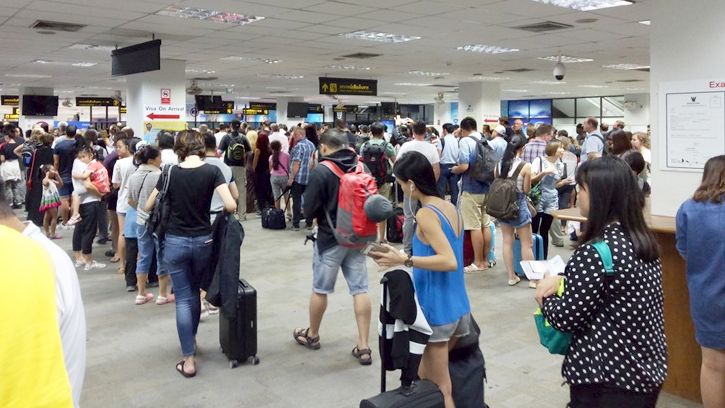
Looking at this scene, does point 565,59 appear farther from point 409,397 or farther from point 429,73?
point 409,397

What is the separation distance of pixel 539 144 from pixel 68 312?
21.0 ft

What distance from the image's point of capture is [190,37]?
9.66 m

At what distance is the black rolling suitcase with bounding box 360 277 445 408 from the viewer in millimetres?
2424

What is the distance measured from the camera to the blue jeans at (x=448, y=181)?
26.2 feet

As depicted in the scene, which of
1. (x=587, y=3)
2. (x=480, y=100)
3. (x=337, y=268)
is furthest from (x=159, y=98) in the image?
(x=480, y=100)

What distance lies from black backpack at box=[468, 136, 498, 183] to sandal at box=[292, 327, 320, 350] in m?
2.84

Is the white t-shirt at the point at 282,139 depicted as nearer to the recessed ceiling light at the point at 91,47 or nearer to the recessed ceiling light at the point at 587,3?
the recessed ceiling light at the point at 91,47

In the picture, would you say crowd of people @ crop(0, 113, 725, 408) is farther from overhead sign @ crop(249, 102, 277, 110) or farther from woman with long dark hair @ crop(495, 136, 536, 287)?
overhead sign @ crop(249, 102, 277, 110)

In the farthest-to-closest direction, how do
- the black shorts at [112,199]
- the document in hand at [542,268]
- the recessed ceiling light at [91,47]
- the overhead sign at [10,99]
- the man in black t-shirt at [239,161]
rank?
the overhead sign at [10,99] → the recessed ceiling light at [91,47] → the man in black t-shirt at [239,161] → the black shorts at [112,199] → the document in hand at [542,268]

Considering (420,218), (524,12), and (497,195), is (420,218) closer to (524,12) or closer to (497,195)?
(497,195)

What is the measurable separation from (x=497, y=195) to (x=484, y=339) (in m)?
1.59

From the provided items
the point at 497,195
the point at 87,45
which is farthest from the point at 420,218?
the point at 87,45

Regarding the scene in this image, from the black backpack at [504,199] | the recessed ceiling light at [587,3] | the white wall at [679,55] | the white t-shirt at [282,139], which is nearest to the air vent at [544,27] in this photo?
the recessed ceiling light at [587,3]

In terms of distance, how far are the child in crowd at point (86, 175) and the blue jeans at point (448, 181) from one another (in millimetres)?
3966
